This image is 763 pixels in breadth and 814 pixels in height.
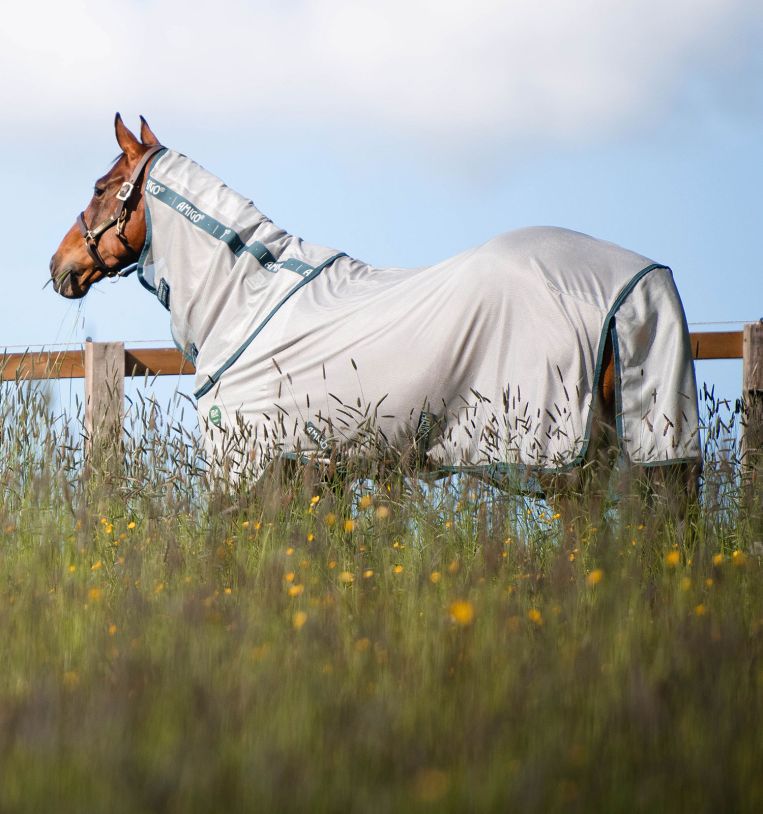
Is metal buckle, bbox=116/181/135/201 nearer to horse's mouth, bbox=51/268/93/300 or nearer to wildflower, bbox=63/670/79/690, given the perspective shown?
horse's mouth, bbox=51/268/93/300

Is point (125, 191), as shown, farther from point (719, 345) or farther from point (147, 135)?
point (719, 345)

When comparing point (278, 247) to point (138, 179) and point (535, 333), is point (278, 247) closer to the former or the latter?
point (138, 179)

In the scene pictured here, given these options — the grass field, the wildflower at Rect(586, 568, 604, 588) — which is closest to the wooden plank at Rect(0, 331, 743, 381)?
the grass field

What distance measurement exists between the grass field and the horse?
26cm

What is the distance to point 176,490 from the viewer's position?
3869 mm

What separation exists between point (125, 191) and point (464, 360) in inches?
89.7

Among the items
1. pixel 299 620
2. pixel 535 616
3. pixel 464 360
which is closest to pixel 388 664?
pixel 299 620

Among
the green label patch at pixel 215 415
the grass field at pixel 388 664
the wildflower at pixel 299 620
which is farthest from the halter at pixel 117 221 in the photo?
the wildflower at pixel 299 620

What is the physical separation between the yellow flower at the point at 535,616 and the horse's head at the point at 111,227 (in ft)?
11.2

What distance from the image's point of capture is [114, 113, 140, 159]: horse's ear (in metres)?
5.18

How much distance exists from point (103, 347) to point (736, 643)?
497cm

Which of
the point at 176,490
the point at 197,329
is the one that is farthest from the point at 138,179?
the point at 176,490

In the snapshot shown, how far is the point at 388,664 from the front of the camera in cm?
218

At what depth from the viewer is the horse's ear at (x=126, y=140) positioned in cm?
518
